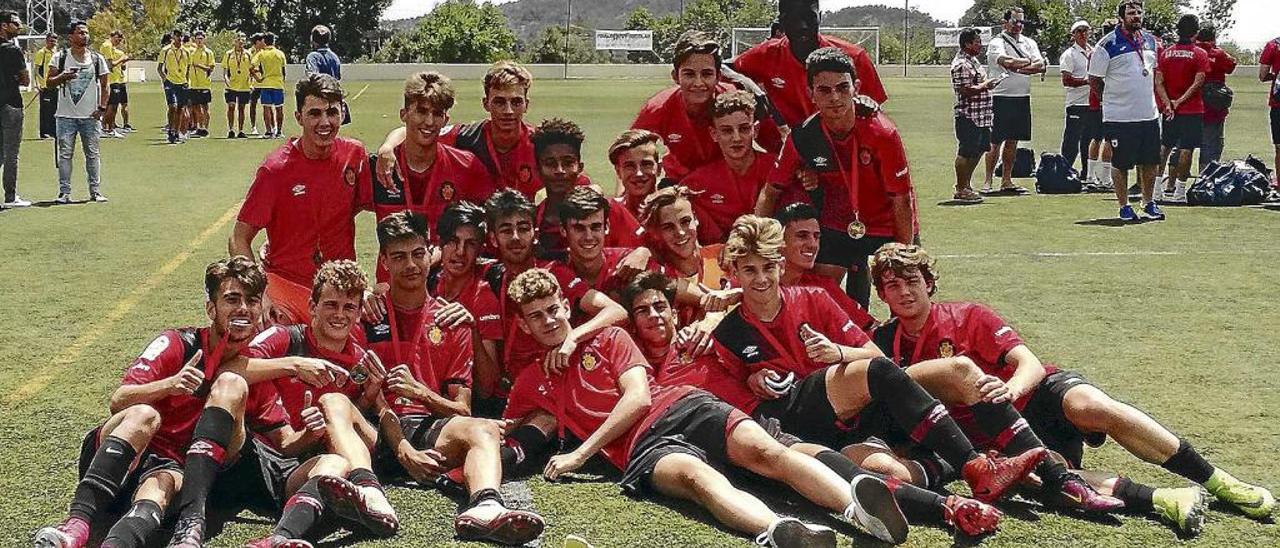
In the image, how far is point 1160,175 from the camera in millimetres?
14273

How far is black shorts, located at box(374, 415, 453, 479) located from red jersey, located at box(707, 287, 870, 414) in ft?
3.58

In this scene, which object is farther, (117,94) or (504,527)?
(117,94)

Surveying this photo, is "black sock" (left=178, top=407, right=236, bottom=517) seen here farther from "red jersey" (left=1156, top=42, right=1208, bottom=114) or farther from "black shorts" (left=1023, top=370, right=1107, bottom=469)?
"red jersey" (left=1156, top=42, right=1208, bottom=114)

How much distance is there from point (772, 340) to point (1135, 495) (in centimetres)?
144

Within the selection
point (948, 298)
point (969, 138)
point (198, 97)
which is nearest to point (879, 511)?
point (948, 298)

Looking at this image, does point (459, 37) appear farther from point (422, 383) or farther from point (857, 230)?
point (422, 383)

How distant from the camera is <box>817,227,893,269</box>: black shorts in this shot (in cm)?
655

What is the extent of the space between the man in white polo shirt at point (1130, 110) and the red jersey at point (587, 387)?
8299 mm

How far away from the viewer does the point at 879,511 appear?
4.37m

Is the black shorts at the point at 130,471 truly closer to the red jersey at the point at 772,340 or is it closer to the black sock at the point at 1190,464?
the red jersey at the point at 772,340

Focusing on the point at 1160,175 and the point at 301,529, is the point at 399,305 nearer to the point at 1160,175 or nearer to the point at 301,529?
the point at 301,529

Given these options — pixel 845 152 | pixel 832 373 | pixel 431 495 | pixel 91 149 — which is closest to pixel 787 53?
pixel 845 152

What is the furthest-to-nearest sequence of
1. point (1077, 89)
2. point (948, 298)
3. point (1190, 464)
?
point (1077, 89)
point (948, 298)
point (1190, 464)

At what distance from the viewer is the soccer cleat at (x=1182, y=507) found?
14.8ft
